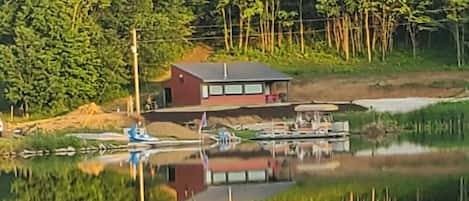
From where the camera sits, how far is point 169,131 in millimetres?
51312

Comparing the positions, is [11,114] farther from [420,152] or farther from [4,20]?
[420,152]

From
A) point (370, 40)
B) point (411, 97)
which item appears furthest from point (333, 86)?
point (370, 40)

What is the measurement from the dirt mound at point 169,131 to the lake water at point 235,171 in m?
3.71

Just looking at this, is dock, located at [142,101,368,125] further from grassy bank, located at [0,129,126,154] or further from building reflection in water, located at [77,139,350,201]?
grassy bank, located at [0,129,126,154]

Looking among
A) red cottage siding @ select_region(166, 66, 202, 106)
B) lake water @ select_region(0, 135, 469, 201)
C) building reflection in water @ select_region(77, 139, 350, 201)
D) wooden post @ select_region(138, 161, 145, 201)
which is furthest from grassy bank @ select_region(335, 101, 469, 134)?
wooden post @ select_region(138, 161, 145, 201)

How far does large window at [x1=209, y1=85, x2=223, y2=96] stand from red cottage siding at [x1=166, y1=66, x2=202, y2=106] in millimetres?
883

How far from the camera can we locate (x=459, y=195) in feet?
79.9

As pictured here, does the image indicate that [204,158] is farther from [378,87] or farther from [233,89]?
[378,87]

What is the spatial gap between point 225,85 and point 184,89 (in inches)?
116

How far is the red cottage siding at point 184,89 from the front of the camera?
65.2 metres

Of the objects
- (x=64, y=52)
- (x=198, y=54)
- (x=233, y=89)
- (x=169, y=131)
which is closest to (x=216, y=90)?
(x=233, y=89)

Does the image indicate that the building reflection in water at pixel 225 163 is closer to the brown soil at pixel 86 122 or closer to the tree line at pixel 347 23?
the brown soil at pixel 86 122

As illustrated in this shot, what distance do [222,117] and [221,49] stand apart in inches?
986

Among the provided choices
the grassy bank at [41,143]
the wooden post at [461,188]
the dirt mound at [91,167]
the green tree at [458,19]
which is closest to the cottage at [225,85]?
the green tree at [458,19]
